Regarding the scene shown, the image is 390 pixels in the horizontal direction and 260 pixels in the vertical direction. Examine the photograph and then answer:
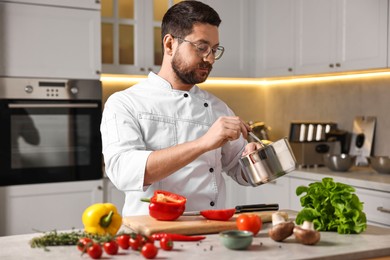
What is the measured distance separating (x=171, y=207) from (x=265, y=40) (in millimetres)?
2976

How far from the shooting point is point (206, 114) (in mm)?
2473

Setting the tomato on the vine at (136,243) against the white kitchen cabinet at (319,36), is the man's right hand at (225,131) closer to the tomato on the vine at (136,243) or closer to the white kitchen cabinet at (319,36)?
the tomato on the vine at (136,243)

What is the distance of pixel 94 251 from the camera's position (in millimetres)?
1576

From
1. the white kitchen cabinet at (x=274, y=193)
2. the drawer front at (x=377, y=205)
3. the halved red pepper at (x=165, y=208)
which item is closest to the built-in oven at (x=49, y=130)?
the white kitchen cabinet at (x=274, y=193)

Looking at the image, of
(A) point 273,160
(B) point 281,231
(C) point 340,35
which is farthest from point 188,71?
(C) point 340,35

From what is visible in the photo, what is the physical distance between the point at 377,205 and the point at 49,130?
209 cm

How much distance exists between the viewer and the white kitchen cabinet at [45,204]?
3.61 m

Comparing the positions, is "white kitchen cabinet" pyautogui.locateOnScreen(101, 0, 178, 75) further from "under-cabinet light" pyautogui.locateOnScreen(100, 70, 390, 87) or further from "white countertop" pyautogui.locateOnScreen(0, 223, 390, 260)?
"white countertop" pyautogui.locateOnScreen(0, 223, 390, 260)

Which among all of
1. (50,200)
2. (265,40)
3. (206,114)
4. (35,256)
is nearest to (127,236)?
(35,256)

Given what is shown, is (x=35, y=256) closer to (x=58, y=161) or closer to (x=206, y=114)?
(x=206, y=114)

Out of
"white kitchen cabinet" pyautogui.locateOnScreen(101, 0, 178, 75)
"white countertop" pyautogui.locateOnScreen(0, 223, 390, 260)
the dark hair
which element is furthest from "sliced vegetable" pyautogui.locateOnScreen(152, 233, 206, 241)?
"white kitchen cabinet" pyautogui.locateOnScreen(101, 0, 178, 75)

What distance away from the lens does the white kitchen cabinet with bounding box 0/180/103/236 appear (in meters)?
3.61

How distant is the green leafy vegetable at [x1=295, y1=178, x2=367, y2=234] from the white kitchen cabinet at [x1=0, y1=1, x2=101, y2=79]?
2191mm

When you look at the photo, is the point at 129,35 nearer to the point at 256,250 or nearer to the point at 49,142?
the point at 49,142
